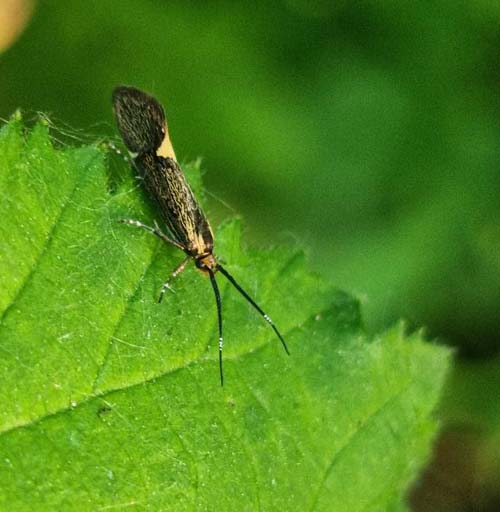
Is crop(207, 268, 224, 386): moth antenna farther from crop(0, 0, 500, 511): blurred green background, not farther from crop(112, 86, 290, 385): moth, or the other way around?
crop(0, 0, 500, 511): blurred green background

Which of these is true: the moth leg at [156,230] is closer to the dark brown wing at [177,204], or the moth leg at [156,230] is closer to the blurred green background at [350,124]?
the dark brown wing at [177,204]

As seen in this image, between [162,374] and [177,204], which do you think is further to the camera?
[177,204]

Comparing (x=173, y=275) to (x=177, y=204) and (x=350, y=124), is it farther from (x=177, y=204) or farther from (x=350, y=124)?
(x=350, y=124)

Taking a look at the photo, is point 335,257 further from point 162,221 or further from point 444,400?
point 162,221

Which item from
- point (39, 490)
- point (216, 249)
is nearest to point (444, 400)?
point (216, 249)

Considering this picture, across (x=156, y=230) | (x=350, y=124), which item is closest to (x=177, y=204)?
(x=156, y=230)

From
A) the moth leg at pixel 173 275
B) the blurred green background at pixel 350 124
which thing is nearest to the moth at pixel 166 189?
the moth leg at pixel 173 275
